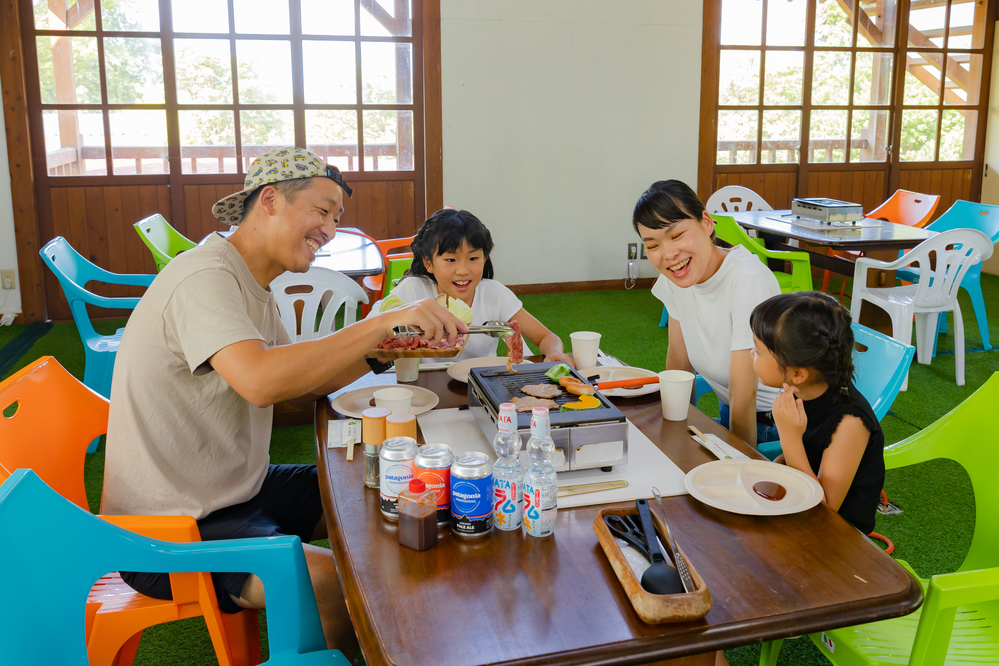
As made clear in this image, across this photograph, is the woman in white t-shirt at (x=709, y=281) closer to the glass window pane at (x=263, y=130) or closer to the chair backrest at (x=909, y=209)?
the chair backrest at (x=909, y=209)

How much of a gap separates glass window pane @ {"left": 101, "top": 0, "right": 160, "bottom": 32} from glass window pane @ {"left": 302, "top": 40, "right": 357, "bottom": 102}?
3.30 feet

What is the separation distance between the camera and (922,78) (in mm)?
6840

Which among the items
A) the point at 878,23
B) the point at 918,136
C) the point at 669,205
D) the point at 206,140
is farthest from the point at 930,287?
the point at 206,140

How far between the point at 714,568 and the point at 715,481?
12.1 inches

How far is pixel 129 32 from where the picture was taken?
17.3 feet

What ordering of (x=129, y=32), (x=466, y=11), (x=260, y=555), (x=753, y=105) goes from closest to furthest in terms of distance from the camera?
1. (x=260, y=555)
2. (x=129, y=32)
3. (x=466, y=11)
4. (x=753, y=105)

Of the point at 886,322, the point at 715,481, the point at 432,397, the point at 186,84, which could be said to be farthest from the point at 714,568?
the point at 186,84

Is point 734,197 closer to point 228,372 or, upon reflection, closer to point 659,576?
point 228,372

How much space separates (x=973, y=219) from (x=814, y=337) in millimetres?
4012

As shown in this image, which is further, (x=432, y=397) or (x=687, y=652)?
(x=432, y=397)

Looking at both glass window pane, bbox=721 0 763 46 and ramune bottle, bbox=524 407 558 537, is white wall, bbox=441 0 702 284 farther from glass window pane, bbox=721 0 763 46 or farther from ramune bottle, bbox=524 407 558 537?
ramune bottle, bbox=524 407 558 537

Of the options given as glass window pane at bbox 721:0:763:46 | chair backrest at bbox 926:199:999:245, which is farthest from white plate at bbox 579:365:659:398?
glass window pane at bbox 721:0:763:46

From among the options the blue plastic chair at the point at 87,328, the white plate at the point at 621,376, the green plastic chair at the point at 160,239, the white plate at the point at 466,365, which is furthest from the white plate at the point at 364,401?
the green plastic chair at the point at 160,239

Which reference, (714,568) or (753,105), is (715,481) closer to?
(714,568)
